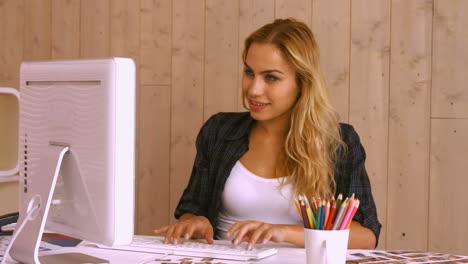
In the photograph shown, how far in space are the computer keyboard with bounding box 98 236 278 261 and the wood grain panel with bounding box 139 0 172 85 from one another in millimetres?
1294

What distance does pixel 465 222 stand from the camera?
230cm

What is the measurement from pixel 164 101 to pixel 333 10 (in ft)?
2.85

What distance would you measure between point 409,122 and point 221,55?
34.1 inches

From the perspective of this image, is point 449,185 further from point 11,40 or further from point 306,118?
point 11,40

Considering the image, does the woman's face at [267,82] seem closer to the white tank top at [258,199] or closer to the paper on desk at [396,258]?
the white tank top at [258,199]

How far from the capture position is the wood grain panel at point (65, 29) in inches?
111

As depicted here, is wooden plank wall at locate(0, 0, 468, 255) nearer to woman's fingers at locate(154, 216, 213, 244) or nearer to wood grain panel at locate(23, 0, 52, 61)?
wood grain panel at locate(23, 0, 52, 61)

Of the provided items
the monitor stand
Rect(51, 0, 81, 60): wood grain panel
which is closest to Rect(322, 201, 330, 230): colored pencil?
the monitor stand

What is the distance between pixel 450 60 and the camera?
230 centimetres

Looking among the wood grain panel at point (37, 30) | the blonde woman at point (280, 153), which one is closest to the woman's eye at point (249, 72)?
the blonde woman at point (280, 153)

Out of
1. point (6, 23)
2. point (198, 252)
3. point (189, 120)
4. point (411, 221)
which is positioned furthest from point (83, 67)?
point (6, 23)

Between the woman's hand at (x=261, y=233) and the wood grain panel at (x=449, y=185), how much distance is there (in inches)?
41.2

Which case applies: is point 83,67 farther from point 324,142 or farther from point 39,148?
point 324,142

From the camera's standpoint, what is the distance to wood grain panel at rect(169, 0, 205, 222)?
8.54ft
